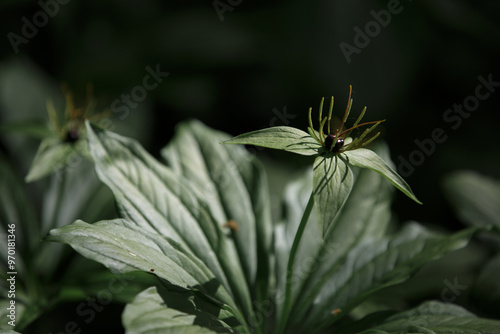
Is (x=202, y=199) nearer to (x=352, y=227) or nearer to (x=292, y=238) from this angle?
(x=292, y=238)

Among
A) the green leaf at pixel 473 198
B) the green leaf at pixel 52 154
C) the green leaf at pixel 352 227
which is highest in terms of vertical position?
the green leaf at pixel 52 154

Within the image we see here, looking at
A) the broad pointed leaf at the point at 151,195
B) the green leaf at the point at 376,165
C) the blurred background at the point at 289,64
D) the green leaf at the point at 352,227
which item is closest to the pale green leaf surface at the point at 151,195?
the broad pointed leaf at the point at 151,195

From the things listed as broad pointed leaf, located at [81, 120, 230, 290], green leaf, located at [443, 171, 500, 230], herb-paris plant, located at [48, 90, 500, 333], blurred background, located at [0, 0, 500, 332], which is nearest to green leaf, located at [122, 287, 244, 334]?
herb-paris plant, located at [48, 90, 500, 333]

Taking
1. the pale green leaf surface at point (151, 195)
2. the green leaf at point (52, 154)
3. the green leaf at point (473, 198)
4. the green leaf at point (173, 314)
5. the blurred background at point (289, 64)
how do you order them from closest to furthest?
the green leaf at point (173, 314) < the pale green leaf surface at point (151, 195) < the green leaf at point (52, 154) < the green leaf at point (473, 198) < the blurred background at point (289, 64)

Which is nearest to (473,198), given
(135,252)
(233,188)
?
(233,188)

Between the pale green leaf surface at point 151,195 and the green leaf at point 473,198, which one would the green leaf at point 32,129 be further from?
the green leaf at point 473,198

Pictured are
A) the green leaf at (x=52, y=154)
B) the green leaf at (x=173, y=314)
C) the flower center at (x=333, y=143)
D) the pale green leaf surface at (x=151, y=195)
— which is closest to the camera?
the green leaf at (x=173, y=314)
